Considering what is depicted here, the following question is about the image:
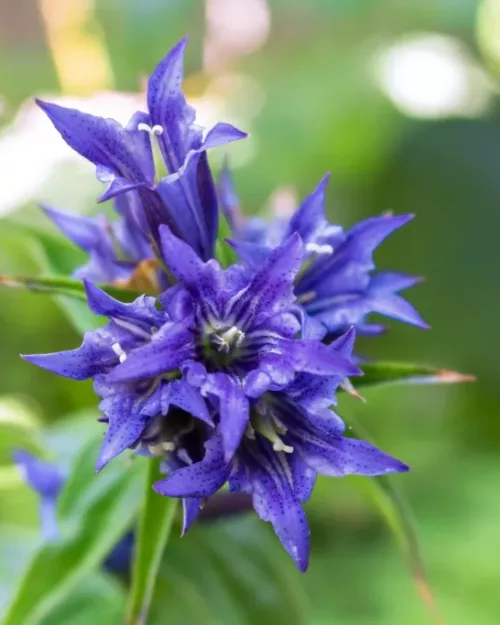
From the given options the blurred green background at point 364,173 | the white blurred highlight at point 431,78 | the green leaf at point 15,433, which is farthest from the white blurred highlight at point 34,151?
the white blurred highlight at point 431,78

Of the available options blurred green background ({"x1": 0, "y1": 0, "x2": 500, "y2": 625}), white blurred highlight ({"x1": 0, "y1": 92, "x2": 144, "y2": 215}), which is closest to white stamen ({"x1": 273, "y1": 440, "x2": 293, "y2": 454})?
blurred green background ({"x1": 0, "y1": 0, "x2": 500, "y2": 625})

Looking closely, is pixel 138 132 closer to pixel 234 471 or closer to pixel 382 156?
pixel 234 471

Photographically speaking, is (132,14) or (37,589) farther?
(132,14)

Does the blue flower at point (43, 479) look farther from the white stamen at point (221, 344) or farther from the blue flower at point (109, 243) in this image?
the white stamen at point (221, 344)

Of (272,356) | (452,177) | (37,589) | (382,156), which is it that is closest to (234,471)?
(272,356)

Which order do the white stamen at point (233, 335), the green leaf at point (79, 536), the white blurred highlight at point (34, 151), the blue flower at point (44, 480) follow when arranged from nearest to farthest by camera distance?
the white stamen at point (233, 335), the green leaf at point (79, 536), the blue flower at point (44, 480), the white blurred highlight at point (34, 151)

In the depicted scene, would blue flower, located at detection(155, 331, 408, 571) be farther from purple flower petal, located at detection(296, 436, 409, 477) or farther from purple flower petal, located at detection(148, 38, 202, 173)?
purple flower petal, located at detection(148, 38, 202, 173)
